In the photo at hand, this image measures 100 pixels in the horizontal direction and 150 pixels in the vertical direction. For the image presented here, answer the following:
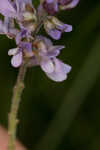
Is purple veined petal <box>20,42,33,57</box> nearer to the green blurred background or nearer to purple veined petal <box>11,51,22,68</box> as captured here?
purple veined petal <box>11,51,22,68</box>

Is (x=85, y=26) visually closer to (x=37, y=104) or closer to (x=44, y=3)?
(x=37, y=104)

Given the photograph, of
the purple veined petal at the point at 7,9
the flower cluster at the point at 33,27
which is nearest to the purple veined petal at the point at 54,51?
the flower cluster at the point at 33,27

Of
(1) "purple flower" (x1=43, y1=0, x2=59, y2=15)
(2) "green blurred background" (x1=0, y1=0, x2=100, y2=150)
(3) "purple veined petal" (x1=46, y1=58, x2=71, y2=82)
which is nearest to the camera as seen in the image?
(1) "purple flower" (x1=43, y1=0, x2=59, y2=15)

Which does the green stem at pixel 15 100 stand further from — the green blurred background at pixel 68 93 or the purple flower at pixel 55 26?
the green blurred background at pixel 68 93

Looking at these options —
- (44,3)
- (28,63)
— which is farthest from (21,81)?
(44,3)

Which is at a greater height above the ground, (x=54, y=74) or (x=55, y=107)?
(x=54, y=74)

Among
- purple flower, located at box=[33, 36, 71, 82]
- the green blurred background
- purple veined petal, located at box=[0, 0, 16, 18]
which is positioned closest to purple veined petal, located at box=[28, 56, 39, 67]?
purple flower, located at box=[33, 36, 71, 82]
